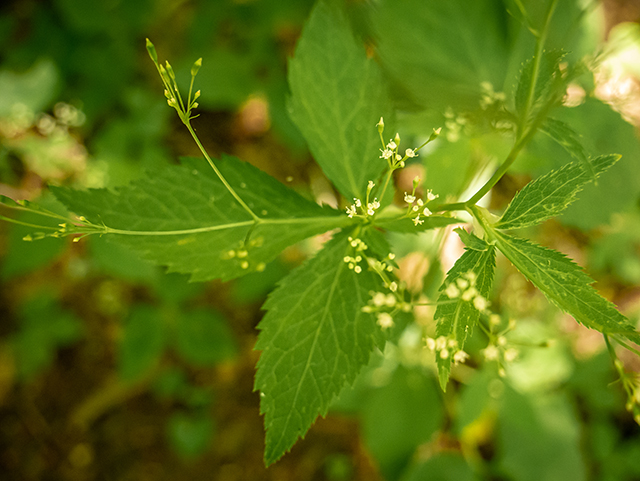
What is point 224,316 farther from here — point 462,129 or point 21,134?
point 462,129

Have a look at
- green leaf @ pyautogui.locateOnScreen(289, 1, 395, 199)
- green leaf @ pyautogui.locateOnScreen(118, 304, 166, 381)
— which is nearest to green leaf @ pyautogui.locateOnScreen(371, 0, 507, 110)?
green leaf @ pyautogui.locateOnScreen(289, 1, 395, 199)

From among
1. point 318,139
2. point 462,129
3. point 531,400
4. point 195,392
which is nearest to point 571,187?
point 318,139

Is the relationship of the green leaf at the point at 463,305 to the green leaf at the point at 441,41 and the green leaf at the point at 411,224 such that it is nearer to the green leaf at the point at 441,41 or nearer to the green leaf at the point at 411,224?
the green leaf at the point at 411,224

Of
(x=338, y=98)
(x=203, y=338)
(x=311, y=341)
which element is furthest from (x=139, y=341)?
(x=338, y=98)

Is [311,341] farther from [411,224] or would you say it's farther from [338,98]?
[338,98]

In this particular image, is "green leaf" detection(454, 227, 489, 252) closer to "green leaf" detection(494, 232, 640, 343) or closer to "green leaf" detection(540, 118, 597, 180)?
"green leaf" detection(494, 232, 640, 343)

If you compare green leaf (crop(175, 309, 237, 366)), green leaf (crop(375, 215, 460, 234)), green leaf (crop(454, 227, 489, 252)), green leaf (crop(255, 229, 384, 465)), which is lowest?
green leaf (crop(175, 309, 237, 366))
